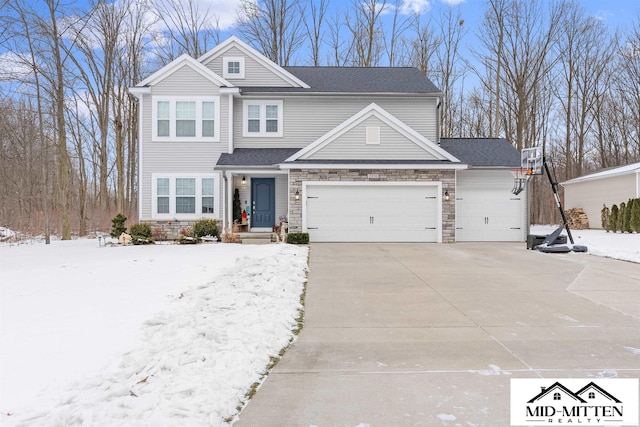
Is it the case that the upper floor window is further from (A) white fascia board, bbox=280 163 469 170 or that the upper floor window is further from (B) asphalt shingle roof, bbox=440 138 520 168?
(B) asphalt shingle roof, bbox=440 138 520 168

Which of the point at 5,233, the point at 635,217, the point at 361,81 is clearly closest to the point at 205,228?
the point at 361,81

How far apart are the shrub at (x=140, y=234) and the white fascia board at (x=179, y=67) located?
537cm

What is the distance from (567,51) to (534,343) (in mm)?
29222

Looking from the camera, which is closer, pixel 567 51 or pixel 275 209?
pixel 275 209

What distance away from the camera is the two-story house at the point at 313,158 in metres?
15.1

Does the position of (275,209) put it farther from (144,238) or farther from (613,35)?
(613,35)

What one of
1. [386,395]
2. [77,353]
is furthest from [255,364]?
[77,353]

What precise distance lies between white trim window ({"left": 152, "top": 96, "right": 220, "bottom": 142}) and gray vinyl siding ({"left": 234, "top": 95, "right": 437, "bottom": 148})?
94 centimetres

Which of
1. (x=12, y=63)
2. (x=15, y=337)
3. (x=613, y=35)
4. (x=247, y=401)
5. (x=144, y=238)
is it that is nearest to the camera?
(x=247, y=401)

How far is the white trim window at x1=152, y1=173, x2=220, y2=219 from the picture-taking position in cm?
1608

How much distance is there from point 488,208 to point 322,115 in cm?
738

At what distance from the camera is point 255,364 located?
388cm

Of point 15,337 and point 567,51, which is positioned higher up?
point 567,51

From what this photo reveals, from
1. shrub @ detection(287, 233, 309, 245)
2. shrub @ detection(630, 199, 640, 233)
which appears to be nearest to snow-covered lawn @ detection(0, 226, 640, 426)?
shrub @ detection(287, 233, 309, 245)
